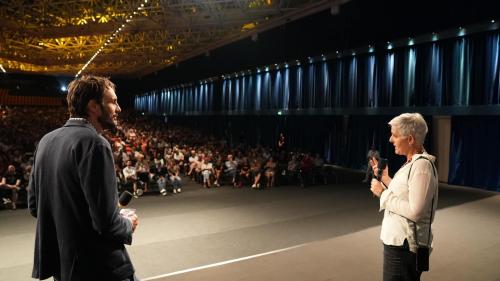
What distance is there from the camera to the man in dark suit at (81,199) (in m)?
1.47

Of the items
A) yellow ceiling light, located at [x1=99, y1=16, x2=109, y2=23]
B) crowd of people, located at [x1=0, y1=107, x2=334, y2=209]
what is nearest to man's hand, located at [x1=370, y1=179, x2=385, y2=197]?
crowd of people, located at [x1=0, y1=107, x2=334, y2=209]

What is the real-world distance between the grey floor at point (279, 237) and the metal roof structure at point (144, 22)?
748 centimetres

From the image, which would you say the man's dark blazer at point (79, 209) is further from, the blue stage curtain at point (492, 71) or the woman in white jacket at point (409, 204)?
the blue stage curtain at point (492, 71)

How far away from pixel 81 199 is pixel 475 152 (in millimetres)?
12038

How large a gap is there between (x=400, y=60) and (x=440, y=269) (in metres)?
10.1

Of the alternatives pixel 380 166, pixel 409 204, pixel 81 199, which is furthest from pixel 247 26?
pixel 81 199

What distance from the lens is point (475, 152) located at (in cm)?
1122

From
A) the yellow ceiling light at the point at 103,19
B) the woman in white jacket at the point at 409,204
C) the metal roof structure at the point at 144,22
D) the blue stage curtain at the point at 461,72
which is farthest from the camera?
the yellow ceiling light at the point at 103,19

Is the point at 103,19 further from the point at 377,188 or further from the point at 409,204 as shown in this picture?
the point at 409,204

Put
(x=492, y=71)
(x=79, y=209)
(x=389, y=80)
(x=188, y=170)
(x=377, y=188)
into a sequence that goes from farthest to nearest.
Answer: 1. (x=188, y=170)
2. (x=389, y=80)
3. (x=492, y=71)
4. (x=377, y=188)
5. (x=79, y=209)

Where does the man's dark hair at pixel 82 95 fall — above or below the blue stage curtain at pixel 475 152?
above

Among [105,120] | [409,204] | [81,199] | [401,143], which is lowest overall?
[409,204]

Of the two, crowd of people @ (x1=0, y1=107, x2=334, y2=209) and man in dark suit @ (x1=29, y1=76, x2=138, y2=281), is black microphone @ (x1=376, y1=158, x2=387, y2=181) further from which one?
crowd of people @ (x1=0, y1=107, x2=334, y2=209)

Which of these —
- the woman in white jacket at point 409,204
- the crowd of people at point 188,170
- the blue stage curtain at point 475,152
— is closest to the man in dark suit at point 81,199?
the woman in white jacket at point 409,204
